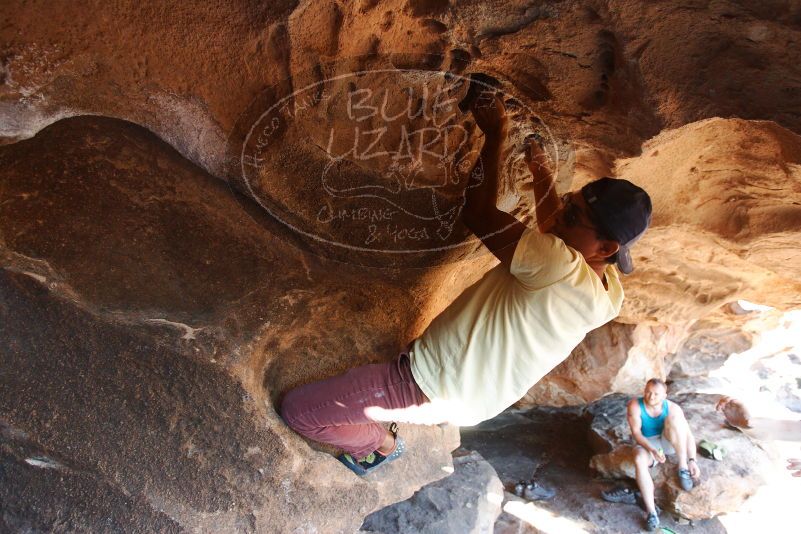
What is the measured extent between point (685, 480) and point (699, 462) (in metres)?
0.25

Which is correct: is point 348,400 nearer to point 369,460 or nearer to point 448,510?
point 369,460

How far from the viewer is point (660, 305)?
3.40 meters

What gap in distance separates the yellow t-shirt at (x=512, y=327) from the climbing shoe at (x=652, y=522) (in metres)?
2.31

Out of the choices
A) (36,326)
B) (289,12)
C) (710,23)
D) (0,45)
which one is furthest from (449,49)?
(36,326)

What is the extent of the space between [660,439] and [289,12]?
3283 millimetres

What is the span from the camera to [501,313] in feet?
4.51

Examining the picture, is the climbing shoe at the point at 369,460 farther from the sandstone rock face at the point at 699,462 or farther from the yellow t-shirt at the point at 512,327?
the sandstone rock face at the point at 699,462

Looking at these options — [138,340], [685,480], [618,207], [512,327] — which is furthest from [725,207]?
[685,480]

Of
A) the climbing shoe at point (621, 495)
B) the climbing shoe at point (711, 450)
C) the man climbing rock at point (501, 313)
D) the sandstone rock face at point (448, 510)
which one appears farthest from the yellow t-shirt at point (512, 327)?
the climbing shoe at point (711, 450)

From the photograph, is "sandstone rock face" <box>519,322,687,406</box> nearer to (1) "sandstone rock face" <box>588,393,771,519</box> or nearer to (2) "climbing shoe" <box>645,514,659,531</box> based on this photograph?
(1) "sandstone rock face" <box>588,393,771,519</box>

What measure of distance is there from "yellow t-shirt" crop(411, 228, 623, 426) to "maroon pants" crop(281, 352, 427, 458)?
0.05m

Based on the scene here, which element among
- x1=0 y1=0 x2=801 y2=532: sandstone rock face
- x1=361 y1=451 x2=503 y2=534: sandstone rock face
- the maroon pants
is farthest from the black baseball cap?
x1=361 y1=451 x2=503 y2=534: sandstone rock face

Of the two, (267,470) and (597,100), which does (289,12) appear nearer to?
(597,100)

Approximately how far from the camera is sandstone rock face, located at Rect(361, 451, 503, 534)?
2.44m
